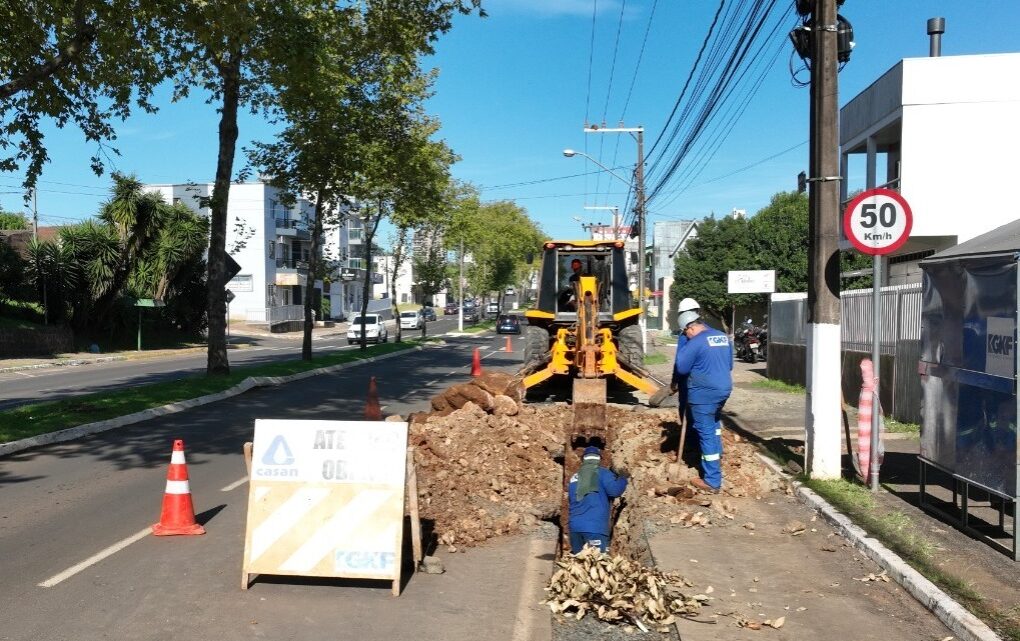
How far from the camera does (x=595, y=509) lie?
6453 mm

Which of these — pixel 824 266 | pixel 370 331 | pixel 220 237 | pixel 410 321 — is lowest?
pixel 370 331

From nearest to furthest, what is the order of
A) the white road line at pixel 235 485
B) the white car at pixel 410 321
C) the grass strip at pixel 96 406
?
the white road line at pixel 235 485 < the grass strip at pixel 96 406 < the white car at pixel 410 321

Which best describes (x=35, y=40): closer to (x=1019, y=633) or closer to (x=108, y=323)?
(x=1019, y=633)

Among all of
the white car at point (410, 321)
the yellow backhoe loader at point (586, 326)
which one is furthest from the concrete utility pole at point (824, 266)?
the white car at point (410, 321)

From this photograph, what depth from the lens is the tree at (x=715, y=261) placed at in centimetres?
5547

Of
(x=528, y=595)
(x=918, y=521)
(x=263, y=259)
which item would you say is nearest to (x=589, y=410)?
(x=918, y=521)

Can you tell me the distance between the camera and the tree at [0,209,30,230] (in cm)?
6088

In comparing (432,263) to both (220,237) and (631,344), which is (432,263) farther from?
(631,344)

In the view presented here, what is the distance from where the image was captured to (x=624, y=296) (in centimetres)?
1820

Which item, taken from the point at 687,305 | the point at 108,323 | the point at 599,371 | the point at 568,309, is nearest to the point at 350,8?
the point at 568,309

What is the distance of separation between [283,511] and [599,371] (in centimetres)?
973

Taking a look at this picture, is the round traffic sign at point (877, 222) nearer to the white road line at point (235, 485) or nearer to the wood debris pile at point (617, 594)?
the wood debris pile at point (617, 594)

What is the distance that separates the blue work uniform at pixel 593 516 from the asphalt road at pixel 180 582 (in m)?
0.48

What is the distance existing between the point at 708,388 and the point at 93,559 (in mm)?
5811
